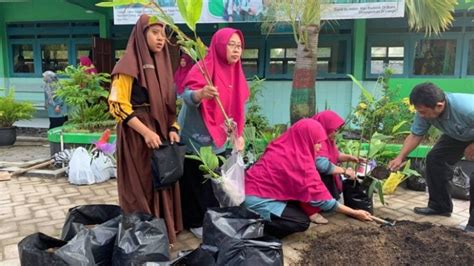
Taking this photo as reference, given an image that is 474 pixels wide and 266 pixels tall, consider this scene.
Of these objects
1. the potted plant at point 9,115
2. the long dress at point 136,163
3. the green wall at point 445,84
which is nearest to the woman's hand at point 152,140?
the long dress at point 136,163

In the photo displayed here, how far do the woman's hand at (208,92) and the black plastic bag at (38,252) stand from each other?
3.82 feet

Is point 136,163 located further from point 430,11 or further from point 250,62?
point 250,62

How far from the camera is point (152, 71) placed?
8.52ft

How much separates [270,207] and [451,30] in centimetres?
596

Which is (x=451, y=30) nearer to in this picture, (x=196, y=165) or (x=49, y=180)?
(x=196, y=165)

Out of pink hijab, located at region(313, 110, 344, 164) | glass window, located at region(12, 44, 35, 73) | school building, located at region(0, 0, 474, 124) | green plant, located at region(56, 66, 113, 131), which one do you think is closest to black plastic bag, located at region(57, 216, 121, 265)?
pink hijab, located at region(313, 110, 344, 164)

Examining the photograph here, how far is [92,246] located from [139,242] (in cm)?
26

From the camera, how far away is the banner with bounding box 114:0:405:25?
5.95 metres

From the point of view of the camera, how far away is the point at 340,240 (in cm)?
286

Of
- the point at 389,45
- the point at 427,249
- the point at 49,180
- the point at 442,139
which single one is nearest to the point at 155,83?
the point at 427,249

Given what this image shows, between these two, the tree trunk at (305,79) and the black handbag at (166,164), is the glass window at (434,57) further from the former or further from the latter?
the black handbag at (166,164)

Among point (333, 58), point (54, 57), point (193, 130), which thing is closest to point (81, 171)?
point (193, 130)

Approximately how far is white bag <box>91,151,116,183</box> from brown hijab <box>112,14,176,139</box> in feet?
7.05

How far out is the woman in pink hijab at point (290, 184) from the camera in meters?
2.72
